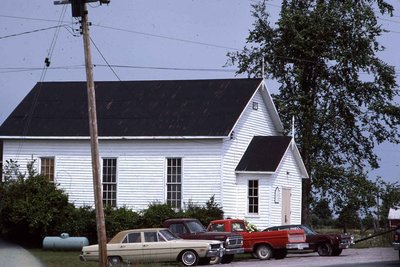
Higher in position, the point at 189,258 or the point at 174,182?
the point at 174,182

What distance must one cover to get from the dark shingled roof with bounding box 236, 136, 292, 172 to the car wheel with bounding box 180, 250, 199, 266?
12318mm

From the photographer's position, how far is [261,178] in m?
42.9

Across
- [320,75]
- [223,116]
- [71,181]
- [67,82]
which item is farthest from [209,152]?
[320,75]

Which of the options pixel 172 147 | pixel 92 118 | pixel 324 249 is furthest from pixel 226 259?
pixel 172 147

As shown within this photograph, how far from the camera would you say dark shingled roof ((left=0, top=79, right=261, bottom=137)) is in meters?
43.1

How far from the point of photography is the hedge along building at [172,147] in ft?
140

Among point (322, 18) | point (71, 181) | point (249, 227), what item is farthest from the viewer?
point (322, 18)

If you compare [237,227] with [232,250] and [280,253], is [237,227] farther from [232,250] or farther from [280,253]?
[232,250]

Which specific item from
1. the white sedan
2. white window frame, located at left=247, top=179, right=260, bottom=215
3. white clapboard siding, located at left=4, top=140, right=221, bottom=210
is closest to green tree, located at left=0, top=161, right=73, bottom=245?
white clapboard siding, located at left=4, top=140, right=221, bottom=210

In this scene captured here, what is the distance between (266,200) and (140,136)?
6.81 meters

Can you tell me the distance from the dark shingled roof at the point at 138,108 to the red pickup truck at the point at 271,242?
7.84m

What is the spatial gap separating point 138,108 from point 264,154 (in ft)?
22.3

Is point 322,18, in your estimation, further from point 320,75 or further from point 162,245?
point 162,245

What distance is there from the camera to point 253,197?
142 feet
